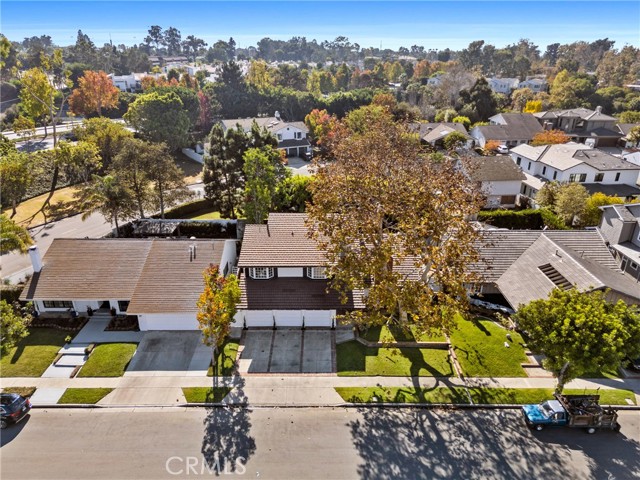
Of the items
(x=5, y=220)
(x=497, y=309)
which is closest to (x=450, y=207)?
(x=497, y=309)

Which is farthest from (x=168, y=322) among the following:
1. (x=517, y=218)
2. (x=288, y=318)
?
(x=517, y=218)

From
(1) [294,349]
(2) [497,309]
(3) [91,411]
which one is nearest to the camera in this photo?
(3) [91,411]

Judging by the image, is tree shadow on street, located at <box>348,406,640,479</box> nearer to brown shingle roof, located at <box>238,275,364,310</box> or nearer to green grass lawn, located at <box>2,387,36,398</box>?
brown shingle roof, located at <box>238,275,364,310</box>

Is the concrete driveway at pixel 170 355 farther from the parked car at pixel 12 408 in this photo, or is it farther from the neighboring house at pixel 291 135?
the neighboring house at pixel 291 135

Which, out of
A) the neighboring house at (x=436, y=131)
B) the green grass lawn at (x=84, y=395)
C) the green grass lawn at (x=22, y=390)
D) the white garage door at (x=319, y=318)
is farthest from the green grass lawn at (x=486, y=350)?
the neighboring house at (x=436, y=131)

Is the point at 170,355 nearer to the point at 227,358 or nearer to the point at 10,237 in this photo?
the point at 227,358

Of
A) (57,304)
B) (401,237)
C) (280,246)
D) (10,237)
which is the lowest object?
(57,304)

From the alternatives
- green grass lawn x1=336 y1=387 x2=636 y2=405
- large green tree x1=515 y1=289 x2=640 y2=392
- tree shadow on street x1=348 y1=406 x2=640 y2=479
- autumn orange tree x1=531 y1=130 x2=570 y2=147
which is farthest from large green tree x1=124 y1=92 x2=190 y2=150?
large green tree x1=515 y1=289 x2=640 y2=392

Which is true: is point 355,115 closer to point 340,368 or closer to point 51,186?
point 51,186
